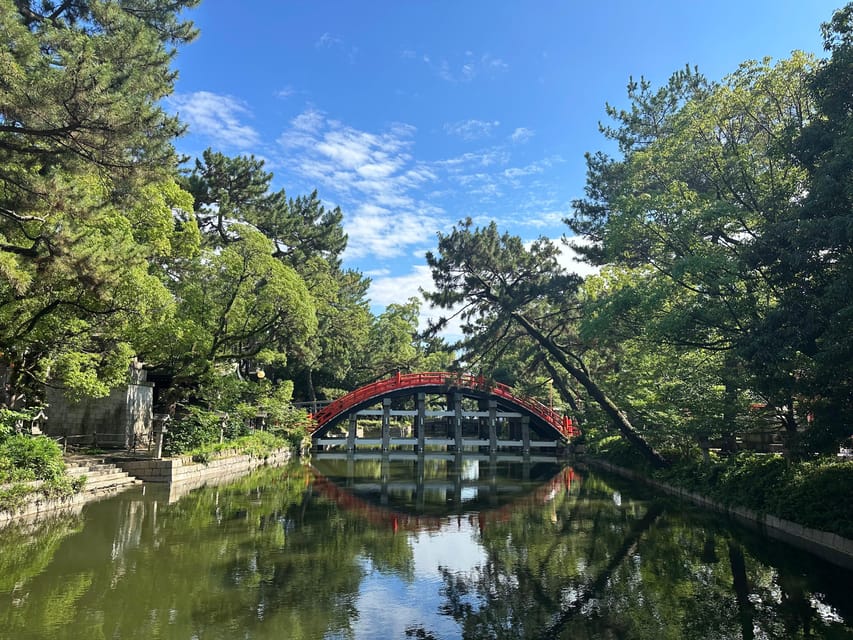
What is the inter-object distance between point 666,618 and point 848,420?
5688 mm

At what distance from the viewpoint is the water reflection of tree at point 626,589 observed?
6.32 metres

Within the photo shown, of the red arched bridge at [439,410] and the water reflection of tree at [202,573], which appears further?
the red arched bridge at [439,410]

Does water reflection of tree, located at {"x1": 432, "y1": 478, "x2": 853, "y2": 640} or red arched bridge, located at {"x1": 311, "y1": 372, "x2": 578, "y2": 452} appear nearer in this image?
water reflection of tree, located at {"x1": 432, "y1": 478, "x2": 853, "y2": 640}

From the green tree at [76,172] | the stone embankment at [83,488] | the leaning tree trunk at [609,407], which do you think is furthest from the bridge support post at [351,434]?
the green tree at [76,172]

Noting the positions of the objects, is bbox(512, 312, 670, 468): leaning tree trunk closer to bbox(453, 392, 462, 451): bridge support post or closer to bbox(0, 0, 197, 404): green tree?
bbox(453, 392, 462, 451): bridge support post

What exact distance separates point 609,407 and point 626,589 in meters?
14.4

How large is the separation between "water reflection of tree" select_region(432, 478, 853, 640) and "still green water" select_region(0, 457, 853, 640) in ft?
0.12

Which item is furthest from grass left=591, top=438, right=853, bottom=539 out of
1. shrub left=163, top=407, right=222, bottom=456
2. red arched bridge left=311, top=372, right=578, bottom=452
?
shrub left=163, top=407, right=222, bottom=456

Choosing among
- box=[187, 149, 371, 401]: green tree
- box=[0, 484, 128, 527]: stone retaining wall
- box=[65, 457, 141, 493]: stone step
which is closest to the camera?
box=[0, 484, 128, 527]: stone retaining wall

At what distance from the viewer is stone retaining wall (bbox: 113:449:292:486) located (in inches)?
657

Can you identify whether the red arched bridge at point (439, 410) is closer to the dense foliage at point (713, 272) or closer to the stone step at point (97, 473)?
the dense foliage at point (713, 272)

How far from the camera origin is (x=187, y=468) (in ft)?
58.5

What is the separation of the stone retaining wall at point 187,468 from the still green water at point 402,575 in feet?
6.58

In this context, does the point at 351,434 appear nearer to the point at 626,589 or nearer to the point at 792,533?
the point at 792,533
